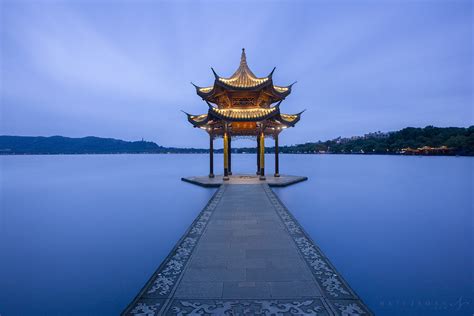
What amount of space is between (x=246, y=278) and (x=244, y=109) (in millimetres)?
14482

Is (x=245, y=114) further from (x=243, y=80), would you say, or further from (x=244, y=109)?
(x=243, y=80)

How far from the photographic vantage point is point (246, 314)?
3688 millimetres

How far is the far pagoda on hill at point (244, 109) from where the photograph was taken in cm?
1669

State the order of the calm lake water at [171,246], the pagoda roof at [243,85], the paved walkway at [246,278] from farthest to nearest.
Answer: the pagoda roof at [243,85] → the calm lake water at [171,246] → the paved walkway at [246,278]

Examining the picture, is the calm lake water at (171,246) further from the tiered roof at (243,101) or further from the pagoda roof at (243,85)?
the pagoda roof at (243,85)

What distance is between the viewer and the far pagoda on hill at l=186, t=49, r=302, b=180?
54.7 ft

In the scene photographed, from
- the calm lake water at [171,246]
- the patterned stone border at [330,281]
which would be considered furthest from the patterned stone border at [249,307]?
the calm lake water at [171,246]

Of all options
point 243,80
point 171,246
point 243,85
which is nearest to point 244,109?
point 243,85

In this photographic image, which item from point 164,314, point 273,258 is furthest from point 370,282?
point 164,314

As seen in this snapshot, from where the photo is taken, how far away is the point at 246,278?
15.1ft

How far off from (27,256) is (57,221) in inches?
179

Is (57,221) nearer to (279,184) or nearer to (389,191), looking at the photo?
(279,184)

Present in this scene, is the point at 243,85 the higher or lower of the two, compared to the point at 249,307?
higher

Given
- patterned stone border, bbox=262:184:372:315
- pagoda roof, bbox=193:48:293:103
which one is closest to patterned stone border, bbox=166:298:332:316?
patterned stone border, bbox=262:184:372:315
